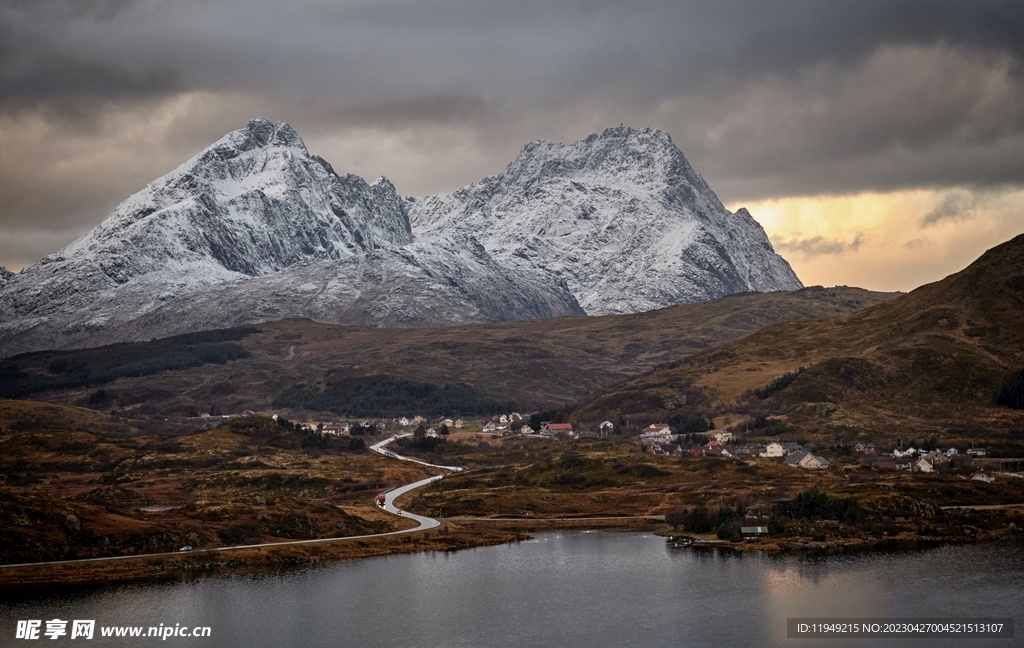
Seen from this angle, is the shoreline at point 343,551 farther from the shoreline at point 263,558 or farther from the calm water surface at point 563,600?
the calm water surface at point 563,600

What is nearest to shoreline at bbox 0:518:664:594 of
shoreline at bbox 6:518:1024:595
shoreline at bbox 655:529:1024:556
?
shoreline at bbox 6:518:1024:595

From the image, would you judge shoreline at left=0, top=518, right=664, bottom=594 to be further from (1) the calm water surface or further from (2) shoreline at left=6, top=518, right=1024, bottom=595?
(1) the calm water surface

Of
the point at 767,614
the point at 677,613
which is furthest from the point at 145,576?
the point at 767,614

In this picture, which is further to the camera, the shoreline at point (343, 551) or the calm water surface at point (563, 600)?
the shoreline at point (343, 551)

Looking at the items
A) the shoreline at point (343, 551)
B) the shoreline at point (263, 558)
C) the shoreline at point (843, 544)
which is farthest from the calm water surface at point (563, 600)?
the shoreline at point (263, 558)

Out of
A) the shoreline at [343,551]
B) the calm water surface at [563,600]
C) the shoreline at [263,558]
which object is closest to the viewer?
the calm water surface at [563,600]

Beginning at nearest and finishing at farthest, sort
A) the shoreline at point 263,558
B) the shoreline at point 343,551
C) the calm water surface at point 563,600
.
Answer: the calm water surface at point 563,600
the shoreline at point 263,558
the shoreline at point 343,551

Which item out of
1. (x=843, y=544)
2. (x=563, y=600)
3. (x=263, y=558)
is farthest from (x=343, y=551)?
(x=843, y=544)

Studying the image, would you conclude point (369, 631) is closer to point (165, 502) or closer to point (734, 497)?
point (734, 497)

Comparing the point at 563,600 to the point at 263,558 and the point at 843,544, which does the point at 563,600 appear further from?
the point at 843,544
